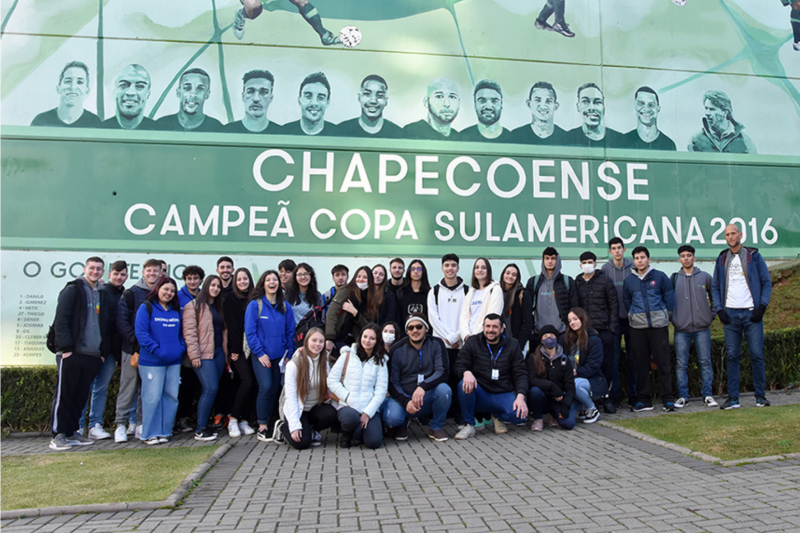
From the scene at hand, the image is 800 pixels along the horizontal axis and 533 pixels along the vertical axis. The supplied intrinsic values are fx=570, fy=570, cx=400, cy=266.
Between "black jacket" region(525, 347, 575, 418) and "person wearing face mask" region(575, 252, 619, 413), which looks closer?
"black jacket" region(525, 347, 575, 418)

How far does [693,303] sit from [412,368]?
3.44m

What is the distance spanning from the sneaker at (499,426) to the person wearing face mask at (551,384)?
294 millimetres

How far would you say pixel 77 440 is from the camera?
18.7 feet

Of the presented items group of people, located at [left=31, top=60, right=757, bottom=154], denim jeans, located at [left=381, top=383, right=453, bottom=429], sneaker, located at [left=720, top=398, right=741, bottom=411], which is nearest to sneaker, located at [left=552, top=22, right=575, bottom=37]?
group of people, located at [left=31, top=60, right=757, bottom=154]

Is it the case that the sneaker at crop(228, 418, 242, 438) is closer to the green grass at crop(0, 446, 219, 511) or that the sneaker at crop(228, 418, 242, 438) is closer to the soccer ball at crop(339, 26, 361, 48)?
the green grass at crop(0, 446, 219, 511)

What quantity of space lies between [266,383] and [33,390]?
2826 mm

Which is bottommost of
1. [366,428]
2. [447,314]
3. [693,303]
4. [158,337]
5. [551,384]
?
[366,428]

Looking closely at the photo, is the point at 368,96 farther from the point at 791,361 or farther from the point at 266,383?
the point at 791,361

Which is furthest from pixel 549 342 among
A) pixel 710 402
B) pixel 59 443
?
pixel 59 443

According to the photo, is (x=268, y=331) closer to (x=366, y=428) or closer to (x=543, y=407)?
(x=366, y=428)

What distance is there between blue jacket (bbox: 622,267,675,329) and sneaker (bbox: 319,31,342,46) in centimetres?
548

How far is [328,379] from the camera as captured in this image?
5367mm

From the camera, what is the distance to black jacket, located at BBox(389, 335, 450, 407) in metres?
5.57

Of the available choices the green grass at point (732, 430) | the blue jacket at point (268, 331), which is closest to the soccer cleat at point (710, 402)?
the green grass at point (732, 430)
